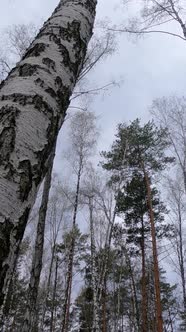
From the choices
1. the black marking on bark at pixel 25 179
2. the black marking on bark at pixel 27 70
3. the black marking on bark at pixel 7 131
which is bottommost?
the black marking on bark at pixel 25 179

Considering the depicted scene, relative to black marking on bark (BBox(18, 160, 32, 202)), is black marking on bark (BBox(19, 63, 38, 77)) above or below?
above

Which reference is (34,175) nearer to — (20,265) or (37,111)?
(37,111)

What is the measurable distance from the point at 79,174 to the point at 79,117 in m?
2.70

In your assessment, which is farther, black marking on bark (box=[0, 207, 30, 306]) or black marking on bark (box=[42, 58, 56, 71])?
black marking on bark (box=[42, 58, 56, 71])

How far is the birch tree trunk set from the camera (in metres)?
0.81

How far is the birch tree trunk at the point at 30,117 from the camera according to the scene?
81 cm

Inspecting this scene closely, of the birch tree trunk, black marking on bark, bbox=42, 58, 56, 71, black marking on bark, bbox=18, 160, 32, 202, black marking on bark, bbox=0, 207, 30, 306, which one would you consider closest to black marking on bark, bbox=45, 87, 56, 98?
the birch tree trunk

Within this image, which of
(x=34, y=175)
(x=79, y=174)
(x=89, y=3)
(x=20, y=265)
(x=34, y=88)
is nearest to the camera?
(x=34, y=175)

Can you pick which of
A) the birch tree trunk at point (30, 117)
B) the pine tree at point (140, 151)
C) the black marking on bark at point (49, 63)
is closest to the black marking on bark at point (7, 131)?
the birch tree trunk at point (30, 117)

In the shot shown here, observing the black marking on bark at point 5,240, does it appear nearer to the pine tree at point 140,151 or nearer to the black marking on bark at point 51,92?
the black marking on bark at point 51,92

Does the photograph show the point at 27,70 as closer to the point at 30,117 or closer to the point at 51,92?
the point at 51,92

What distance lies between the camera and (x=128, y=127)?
47.0 feet

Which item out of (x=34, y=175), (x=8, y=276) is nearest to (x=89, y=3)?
(x=34, y=175)

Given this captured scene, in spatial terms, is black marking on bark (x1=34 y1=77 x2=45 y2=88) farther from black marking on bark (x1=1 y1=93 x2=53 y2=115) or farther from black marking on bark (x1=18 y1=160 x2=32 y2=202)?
black marking on bark (x1=18 y1=160 x2=32 y2=202)
